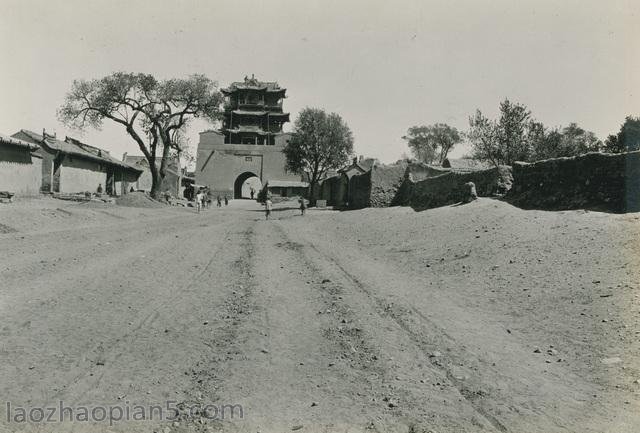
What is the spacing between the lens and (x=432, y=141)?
69.8 meters

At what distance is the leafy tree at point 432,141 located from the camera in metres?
68.3

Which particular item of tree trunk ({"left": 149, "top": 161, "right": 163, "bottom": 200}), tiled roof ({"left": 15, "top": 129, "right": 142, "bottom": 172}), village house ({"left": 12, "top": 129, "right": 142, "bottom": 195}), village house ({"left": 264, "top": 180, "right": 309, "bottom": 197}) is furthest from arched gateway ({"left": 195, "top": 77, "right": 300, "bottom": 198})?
tree trunk ({"left": 149, "top": 161, "right": 163, "bottom": 200})

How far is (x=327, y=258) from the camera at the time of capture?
29.5 feet

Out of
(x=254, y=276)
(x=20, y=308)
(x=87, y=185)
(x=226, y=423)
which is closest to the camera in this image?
(x=226, y=423)

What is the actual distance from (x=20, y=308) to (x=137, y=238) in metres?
6.87

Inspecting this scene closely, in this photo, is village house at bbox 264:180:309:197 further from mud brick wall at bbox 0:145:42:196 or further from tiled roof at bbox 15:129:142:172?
mud brick wall at bbox 0:145:42:196

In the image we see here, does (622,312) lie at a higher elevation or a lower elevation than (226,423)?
higher

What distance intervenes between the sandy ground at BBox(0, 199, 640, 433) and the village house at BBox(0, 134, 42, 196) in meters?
14.8

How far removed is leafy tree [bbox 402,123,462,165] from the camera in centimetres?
6831

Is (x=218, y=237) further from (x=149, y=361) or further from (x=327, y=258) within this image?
Answer: (x=149, y=361)

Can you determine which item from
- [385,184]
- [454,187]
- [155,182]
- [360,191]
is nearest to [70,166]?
[155,182]

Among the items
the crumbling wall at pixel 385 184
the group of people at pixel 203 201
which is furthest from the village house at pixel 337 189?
the group of people at pixel 203 201

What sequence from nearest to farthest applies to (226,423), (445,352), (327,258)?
(226,423) < (445,352) < (327,258)

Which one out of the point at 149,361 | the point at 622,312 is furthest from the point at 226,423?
the point at 622,312
